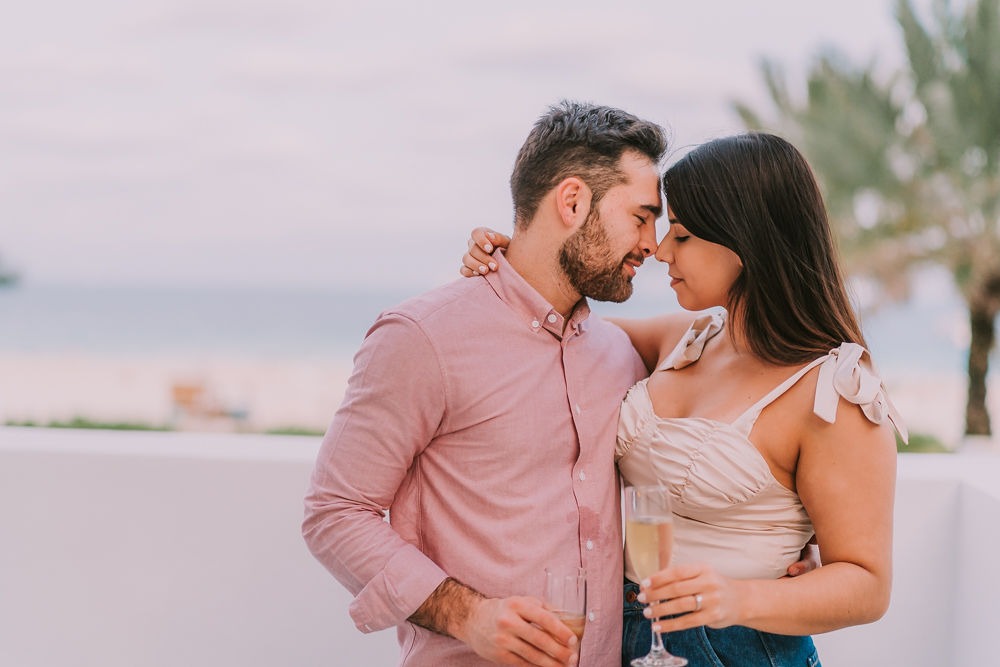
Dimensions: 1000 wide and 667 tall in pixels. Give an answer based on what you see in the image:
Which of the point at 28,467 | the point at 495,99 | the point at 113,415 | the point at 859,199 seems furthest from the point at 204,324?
the point at 28,467

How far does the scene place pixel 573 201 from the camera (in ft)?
7.44

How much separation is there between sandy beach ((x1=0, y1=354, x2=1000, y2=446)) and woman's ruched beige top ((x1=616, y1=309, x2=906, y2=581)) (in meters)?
18.8

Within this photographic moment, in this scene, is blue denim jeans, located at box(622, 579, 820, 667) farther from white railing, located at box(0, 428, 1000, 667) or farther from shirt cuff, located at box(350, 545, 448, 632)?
white railing, located at box(0, 428, 1000, 667)

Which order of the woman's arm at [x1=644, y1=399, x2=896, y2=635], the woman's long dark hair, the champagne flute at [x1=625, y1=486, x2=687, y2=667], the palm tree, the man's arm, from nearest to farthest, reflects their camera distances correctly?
the champagne flute at [x1=625, y1=486, x2=687, y2=667], the woman's arm at [x1=644, y1=399, x2=896, y2=635], the man's arm, the woman's long dark hair, the palm tree

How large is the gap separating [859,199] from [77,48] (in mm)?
27553

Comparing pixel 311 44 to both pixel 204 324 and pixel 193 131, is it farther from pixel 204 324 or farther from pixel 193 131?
pixel 204 324

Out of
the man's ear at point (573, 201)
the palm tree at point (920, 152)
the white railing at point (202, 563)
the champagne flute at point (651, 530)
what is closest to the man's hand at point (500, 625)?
the champagne flute at point (651, 530)

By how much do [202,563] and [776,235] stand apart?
6.81ft

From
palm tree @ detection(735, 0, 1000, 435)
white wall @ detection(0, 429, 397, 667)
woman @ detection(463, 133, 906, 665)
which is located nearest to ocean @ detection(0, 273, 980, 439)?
palm tree @ detection(735, 0, 1000, 435)

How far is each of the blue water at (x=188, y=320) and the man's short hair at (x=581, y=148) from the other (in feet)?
91.4

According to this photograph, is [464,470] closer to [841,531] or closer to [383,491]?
[383,491]

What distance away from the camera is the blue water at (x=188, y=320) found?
31975 mm

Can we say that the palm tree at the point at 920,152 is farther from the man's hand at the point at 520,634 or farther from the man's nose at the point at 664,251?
the man's hand at the point at 520,634

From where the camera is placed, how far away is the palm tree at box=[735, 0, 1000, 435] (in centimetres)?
931
